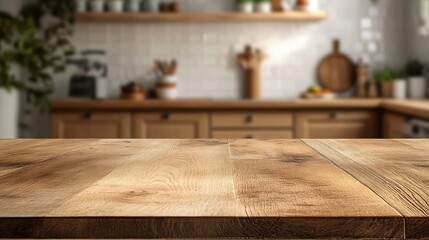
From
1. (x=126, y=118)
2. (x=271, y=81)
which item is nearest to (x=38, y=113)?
(x=126, y=118)

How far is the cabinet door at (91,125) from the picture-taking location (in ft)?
16.4

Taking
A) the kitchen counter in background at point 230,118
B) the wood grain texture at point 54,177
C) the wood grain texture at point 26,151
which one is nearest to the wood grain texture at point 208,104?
the kitchen counter in background at point 230,118

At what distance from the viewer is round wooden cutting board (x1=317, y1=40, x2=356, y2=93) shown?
568cm

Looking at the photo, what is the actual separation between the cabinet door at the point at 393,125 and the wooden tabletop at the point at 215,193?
300cm

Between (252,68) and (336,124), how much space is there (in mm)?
965

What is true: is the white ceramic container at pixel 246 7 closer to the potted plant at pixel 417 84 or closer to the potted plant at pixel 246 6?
the potted plant at pixel 246 6

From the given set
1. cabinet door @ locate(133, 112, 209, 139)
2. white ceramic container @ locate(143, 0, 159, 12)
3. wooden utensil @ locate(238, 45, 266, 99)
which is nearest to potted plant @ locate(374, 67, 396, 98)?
wooden utensil @ locate(238, 45, 266, 99)

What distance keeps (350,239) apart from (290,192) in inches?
6.4

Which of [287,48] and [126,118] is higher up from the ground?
[287,48]

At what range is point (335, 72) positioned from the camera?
18.7 ft

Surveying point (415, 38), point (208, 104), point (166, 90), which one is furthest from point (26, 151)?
point (415, 38)

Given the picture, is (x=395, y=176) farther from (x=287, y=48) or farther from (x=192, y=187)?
(x=287, y=48)

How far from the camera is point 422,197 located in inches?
39.4

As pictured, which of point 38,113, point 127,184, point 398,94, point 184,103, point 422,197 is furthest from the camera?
point 38,113
